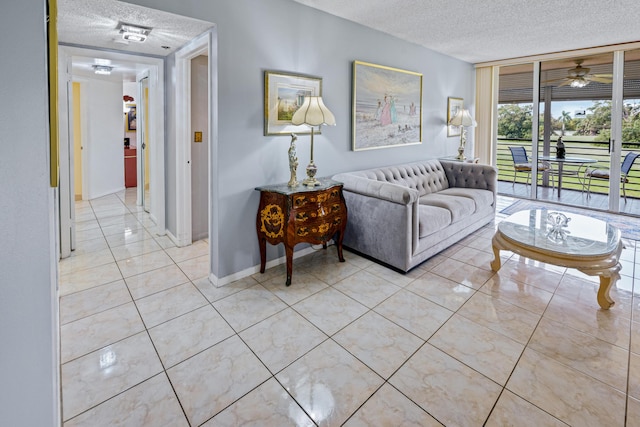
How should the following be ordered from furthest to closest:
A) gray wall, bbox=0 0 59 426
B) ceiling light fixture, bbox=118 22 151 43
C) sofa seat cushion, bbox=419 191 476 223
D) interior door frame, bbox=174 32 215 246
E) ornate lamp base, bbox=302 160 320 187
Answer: sofa seat cushion, bbox=419 191 476 223 < interior door frame, bbox=174 32 215 246 < ornate lamp base, bbox=302 160 320 187 < ceiling light fixture, bbox=118 22 151 43 < gray wall, bbox=0 0 59 426

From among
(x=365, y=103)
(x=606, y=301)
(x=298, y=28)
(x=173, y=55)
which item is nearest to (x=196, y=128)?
(x=173, y=55)

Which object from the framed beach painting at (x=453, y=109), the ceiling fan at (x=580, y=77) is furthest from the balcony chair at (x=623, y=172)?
the framed beach painting at (x=453, y=109)

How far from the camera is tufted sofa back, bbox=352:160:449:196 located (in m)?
3.98

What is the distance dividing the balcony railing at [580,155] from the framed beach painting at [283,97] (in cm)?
477

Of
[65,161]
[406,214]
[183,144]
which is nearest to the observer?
[406,214]

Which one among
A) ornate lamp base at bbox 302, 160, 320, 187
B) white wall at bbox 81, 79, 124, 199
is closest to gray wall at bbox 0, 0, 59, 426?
ornate lamp base at bbox 302, 160, 320, 187

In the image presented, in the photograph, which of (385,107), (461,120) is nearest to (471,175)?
(461,120)

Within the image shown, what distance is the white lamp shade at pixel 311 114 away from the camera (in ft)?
9.74

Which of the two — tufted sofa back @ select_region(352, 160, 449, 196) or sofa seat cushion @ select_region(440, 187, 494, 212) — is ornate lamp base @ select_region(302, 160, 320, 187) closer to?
tufted sofa back @ select_region(352, 160, 449, 196)

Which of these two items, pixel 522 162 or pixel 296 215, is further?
pixel 522 162

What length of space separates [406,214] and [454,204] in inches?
41.5

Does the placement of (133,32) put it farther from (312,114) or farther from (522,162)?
(522,162)

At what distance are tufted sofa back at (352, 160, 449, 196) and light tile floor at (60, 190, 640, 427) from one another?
3.86 feet

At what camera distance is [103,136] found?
20.8ft
